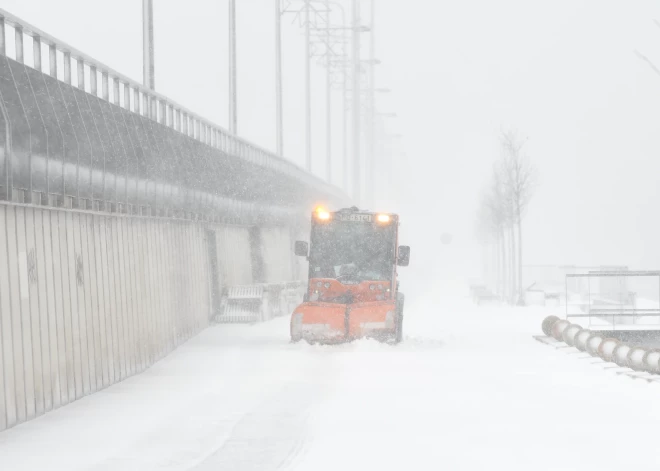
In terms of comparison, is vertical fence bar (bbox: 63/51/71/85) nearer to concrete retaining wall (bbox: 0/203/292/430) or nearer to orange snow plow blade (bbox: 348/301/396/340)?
concrete retaining wall (bbox: 0/203/292/430)

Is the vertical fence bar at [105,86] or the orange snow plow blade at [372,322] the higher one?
the vertical fence bar at [105,86]

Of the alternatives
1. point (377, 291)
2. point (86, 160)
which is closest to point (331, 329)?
point (377, 291)

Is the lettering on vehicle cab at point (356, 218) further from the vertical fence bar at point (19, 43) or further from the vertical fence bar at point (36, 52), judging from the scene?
the vertical fence bar at point (19, 43)

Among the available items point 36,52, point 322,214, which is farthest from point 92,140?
point 322,214

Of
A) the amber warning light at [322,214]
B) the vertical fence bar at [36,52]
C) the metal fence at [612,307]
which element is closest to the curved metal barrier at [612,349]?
the metal fence at [612,307]

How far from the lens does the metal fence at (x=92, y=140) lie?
1296cm

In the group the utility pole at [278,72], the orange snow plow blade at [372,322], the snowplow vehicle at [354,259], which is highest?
the utility pole at [278,72]

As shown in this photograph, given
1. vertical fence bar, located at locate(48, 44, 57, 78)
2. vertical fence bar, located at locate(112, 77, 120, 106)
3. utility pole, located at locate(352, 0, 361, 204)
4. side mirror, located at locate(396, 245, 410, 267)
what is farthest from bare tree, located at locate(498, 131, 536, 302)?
vertical fence bar, located at locate(48, 44, 57, 78)

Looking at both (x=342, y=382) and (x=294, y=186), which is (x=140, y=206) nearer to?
(x=342, y=382)

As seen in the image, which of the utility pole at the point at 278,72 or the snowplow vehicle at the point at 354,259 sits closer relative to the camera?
the snowplow vehicle at the point at 354,259

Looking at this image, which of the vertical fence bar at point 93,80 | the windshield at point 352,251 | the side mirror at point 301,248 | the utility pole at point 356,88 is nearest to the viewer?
the vertical fence bar at point 93,80

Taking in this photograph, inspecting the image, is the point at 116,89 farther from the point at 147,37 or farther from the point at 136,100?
the point at 147,37

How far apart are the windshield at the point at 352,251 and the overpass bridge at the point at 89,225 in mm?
2755

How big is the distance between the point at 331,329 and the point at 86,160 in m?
6.92
